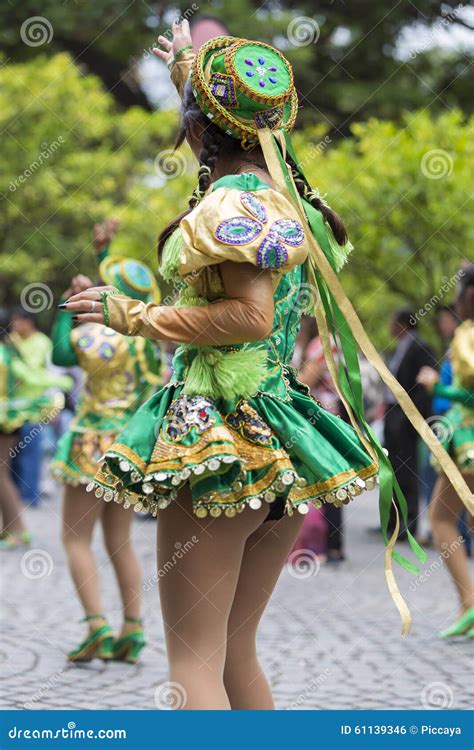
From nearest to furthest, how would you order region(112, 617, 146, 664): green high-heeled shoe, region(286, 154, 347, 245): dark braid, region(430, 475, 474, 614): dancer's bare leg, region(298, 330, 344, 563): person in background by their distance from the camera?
1. region(286, 154, 347, 245): dark braid
2. region(112, 617, 146, 664): green high-heeled shoe
3. region(430, 475, 474, 614): dancer's bare leg
4. region(298, 330, 344, 563): person in background

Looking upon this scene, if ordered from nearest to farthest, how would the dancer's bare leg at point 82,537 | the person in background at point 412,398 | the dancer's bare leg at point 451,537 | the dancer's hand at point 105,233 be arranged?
the dancer's hand at point 105,233
the dancer's bare leg at point 82,537
the dancer's bare leg at point 451,537
the person in background at point 412,398

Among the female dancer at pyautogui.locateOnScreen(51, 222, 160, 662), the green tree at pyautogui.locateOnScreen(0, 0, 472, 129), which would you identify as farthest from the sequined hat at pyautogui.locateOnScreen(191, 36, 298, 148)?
the green tree at pyautogui.locateOnScreen(0, 0, 472, 129)

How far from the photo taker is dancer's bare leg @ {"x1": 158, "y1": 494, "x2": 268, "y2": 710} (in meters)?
2.56

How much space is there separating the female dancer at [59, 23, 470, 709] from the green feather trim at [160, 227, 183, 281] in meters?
0.01

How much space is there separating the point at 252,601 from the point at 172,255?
2.87 ft

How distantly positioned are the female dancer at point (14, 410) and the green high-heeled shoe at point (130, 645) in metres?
4.13

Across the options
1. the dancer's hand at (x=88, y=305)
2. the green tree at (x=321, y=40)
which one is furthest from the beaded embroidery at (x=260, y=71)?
the green tree at (x=321, y=40)

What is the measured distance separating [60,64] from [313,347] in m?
12.1

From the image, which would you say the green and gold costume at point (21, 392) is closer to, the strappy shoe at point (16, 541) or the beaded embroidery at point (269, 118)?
the strappy shoe at point (16, 541)

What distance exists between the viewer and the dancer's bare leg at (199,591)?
8.39ft

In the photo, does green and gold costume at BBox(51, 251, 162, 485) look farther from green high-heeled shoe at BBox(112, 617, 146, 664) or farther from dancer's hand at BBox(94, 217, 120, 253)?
green high-heeled shoe at BBox(112, 617, 146, 664)

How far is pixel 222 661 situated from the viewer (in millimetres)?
2623

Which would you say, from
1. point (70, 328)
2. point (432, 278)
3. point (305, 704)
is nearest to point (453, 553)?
point (305, 704)

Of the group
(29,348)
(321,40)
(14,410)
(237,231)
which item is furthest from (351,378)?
(321,40)
